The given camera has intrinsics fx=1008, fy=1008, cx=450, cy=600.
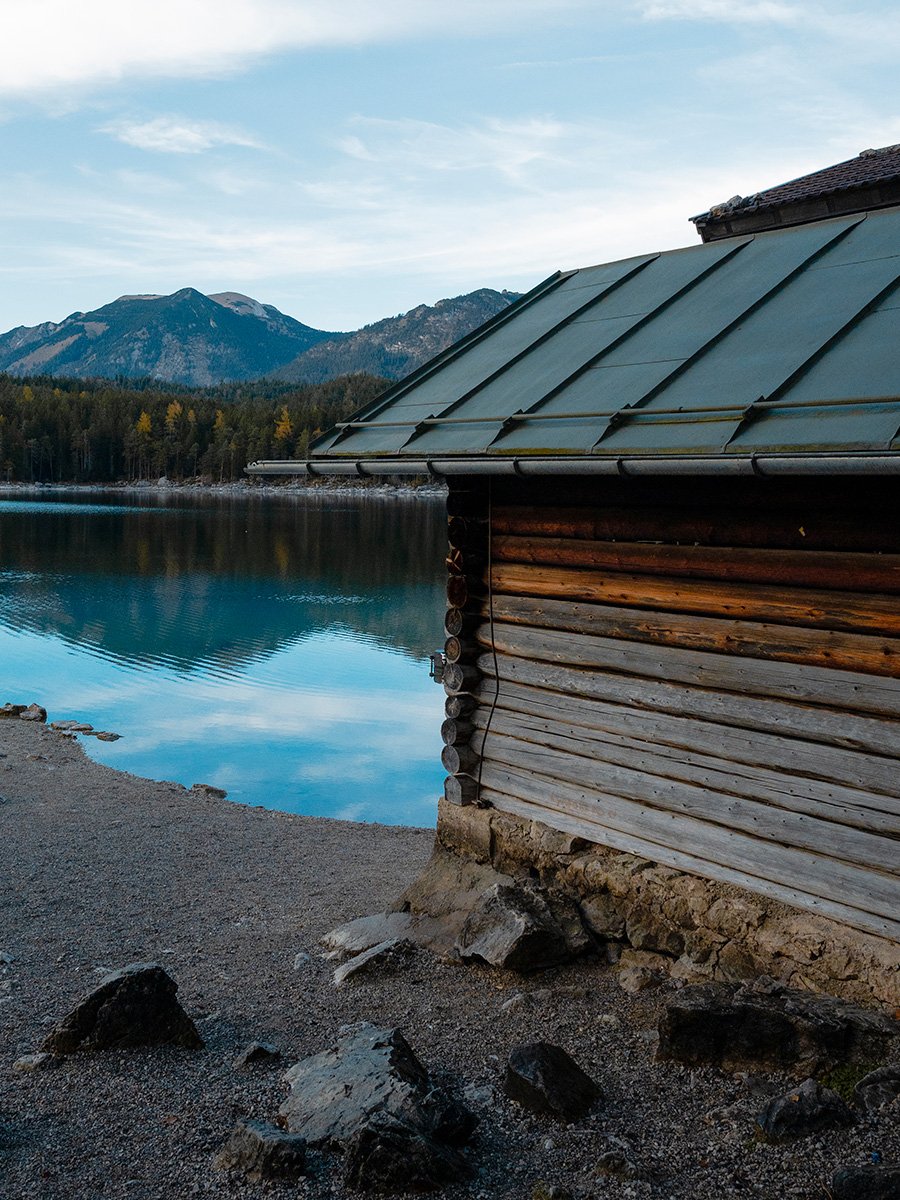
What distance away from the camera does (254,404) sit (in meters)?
200

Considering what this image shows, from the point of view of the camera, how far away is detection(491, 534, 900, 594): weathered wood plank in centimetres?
614

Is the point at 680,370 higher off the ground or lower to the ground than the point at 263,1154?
higher

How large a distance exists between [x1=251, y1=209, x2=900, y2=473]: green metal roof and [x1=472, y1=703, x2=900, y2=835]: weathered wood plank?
7.33 ft

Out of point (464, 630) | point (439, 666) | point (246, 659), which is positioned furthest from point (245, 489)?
point (464, 630)

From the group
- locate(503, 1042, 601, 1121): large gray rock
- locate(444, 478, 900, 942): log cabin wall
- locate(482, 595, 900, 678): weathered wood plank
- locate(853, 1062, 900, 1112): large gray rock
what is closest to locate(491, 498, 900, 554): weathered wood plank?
locate(444, 478, 900, 942): log cabin wall

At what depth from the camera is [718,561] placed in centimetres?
695

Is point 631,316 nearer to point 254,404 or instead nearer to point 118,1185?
point 118,1185

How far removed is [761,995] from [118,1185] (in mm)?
3800

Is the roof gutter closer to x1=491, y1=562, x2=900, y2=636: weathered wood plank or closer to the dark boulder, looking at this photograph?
x1=491, y1=562, x2=900, y2=636: weathered wood plank

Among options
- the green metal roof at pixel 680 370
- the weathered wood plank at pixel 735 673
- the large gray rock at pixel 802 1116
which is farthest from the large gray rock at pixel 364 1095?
the green metal roof at pixel 680 370

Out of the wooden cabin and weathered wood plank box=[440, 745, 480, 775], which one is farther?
weathered wood plank box=[440, 745, 480, 775]

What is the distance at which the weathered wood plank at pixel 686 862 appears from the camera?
6.20 m

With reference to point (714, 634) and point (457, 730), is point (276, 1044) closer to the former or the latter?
point (457, 730)

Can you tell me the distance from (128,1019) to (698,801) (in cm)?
418
